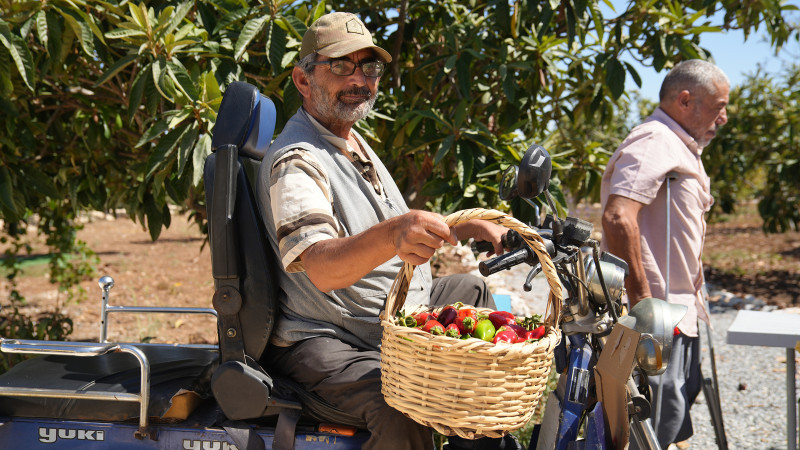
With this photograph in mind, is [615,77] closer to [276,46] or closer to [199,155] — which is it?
[276,46]

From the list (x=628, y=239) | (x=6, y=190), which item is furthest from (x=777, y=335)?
(x=6, y=190)

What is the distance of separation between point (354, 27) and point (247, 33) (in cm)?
87

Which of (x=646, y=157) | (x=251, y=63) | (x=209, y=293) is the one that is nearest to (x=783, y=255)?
(x=209, y=293)

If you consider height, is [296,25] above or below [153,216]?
above

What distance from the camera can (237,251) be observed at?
205 centimetres

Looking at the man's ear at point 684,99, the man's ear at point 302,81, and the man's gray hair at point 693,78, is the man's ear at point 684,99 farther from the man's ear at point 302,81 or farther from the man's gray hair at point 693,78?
the man's ear at point 302,81

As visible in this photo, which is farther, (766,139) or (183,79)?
(766,139)

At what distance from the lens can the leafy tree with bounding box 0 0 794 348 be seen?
2871 millimetres

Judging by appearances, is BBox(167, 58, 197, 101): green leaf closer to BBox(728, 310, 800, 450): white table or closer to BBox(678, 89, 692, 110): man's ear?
BBox(678, 89, 692, 110): man's ear

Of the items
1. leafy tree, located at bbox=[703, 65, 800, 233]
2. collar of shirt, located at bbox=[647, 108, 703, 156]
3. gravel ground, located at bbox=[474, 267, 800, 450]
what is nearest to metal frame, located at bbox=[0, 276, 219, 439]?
collar of shirt, located at bbox=[647, 108, 703, 156]

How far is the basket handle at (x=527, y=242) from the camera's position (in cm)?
167

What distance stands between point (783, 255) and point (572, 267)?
32.8 ft

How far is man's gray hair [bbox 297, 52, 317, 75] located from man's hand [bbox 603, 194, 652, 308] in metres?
1.33

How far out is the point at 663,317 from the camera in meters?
1.80
